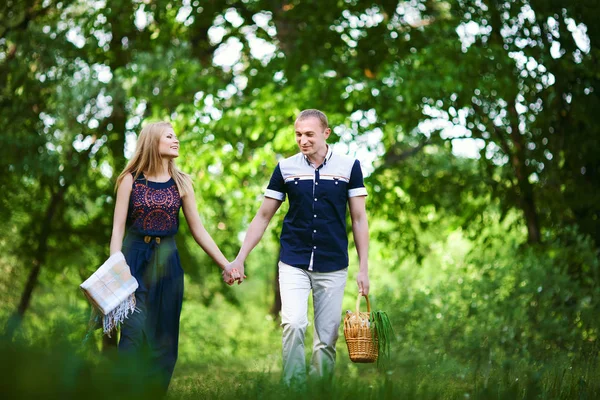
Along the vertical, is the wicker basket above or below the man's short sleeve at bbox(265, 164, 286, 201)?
below

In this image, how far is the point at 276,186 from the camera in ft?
19.1

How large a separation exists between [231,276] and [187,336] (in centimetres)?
1138

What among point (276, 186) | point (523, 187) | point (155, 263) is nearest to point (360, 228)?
point (276, 186)

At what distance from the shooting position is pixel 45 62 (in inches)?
558

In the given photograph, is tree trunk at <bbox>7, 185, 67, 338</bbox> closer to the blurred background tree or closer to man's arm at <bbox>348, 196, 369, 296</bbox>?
the blurred background tree

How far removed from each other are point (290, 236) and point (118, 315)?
1264mm

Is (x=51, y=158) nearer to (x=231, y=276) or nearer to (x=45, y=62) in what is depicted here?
(x=45, y=62)

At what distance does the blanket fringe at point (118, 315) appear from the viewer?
5.19 m

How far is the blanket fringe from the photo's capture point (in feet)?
17.0

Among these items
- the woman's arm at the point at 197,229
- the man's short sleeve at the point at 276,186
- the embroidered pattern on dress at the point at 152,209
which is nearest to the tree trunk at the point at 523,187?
the man's short sleeve at the point at 276,186

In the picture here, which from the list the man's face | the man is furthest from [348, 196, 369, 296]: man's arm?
the man's face

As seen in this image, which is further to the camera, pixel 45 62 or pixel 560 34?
pixel 45 62

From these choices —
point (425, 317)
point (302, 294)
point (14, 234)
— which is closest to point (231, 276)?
point (302, 294)

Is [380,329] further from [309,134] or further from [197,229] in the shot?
[197,229]
